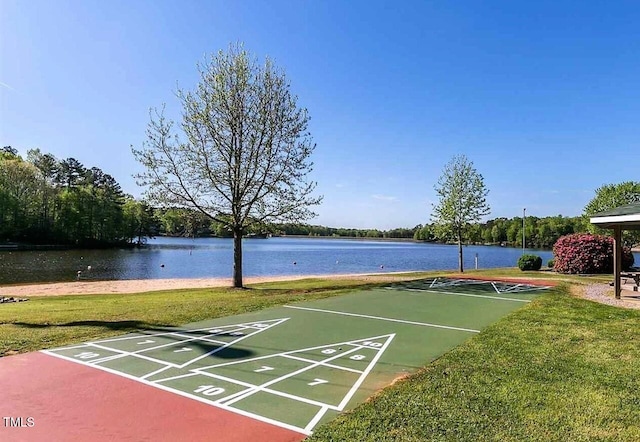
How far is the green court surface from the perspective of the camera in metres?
4.42

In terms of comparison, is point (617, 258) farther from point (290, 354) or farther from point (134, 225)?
point (134, 225)

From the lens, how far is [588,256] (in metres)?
21.5

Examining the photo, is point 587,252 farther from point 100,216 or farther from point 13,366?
point 100,216

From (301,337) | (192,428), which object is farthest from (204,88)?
(192,428)

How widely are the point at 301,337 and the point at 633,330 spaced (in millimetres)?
6265

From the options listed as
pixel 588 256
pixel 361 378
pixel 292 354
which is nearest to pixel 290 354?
pixel 292 354

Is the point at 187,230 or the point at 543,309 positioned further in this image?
the point at 187,230

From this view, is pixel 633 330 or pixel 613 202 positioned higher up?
pixel 613 202

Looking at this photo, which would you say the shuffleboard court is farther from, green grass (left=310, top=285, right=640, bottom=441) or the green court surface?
green grass (left=310, top=285, right=640, bottom=441)

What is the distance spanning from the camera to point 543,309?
988 centimetres

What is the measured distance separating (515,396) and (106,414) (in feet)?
13.9

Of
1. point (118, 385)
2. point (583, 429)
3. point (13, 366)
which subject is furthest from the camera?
point (13, 366)

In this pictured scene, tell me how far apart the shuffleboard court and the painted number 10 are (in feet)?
0.04

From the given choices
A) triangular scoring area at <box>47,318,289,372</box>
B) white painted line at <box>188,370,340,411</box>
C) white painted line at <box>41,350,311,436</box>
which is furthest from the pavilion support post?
white painted line at <box>41,350,311,436</box>
